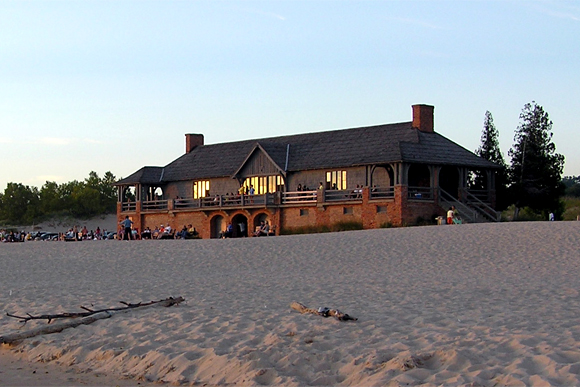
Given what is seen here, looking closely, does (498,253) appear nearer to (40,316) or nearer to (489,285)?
(489,285)

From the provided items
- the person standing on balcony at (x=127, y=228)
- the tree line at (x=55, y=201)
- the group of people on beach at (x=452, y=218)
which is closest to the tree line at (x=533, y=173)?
the group of people on beach at (x=452, y=218)

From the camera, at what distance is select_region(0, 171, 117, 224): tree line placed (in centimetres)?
9350

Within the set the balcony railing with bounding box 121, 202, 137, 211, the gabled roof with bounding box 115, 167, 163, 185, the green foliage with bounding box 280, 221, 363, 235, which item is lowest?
the green foliage with bounding box 280, 221, 363, 235

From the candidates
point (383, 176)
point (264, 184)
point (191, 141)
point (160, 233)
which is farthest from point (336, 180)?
point (191, 141)

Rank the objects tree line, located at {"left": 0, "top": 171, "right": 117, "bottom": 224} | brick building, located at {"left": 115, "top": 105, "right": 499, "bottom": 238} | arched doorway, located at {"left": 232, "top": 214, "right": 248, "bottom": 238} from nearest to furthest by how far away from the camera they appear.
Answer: brick building, located at {"left": 115, "top": 105, "right": 499, "bottom": 238} < arched doorway, located at {"left": 232, "top": 214, "right": 248, "bottom": 238} < tree line, located at {"left": 0, "top": 171, "right": 117, "bottom": 224}

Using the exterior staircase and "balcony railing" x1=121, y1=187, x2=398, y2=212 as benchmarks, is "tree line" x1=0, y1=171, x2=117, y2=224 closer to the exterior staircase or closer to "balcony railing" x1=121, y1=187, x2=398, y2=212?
"balcony railing" x1=121, y1=187, x2=398, y2=212

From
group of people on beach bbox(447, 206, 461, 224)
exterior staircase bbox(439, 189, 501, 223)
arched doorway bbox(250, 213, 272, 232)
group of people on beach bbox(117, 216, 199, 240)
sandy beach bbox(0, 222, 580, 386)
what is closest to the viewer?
sandy beach bbox(0, 222, 580, 386)

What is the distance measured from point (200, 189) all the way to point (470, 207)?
58.9 ft

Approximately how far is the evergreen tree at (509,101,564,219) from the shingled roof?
5.31m

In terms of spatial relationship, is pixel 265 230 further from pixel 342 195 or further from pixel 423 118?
pixel 423 118

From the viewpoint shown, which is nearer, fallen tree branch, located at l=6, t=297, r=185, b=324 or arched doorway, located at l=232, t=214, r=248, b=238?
fallen tree branch, located at l=6, t=297, r=185, b=324

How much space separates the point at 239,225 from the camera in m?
46.6

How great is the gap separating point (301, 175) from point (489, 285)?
97.3 ft

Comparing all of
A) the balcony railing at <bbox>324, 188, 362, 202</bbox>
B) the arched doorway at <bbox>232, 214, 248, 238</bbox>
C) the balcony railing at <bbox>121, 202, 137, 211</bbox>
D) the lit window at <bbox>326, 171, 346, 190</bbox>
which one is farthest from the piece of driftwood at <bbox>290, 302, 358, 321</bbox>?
the balcony railing at <bbox>121, 202, 137, 211</bbox>
